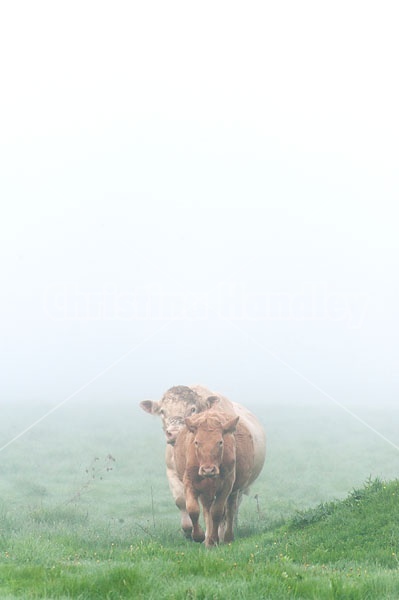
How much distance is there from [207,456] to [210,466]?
0.65 ft

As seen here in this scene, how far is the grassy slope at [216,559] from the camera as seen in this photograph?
26.4 ft

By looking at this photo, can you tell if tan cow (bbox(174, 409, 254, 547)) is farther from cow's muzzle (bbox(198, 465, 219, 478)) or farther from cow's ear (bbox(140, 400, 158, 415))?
cow's ear (bbox(140, 400, 158, 415))

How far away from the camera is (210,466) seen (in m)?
13.1

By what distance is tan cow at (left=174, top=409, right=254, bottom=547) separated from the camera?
43.6 ft

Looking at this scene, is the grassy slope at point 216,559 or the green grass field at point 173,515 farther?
the green grass field at point 173,515

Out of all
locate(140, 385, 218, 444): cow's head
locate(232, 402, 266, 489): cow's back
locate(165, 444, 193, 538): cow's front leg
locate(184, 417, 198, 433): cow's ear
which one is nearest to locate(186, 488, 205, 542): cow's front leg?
locate(184, 417, 198, 433): cow's ear

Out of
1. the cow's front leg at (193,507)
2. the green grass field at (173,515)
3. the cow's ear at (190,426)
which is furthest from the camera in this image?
the cow's ear at (190,426)

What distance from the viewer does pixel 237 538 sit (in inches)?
614

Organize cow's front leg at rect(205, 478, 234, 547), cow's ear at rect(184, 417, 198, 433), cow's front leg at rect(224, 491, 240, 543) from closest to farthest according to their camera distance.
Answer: cow's ear at rect(184, 417, 198, 433), cow's front leg at rect(205, 478, 234, 547), cow's front leg at rect(224, 491, 240, 543)

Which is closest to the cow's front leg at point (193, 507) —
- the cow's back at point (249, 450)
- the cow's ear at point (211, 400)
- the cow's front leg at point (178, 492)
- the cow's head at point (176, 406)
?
the cow's front leg at point (178, 492)

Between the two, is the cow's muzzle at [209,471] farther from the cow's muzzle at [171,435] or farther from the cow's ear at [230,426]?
the cow's muzzle at [171,435]

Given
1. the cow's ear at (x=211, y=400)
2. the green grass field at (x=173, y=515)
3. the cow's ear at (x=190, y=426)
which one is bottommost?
the green grass field at (x=173, y=515)

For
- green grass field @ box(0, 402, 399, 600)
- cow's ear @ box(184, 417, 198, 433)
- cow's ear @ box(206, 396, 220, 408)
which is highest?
cow's ear @ box(184, 417, 198, 433)

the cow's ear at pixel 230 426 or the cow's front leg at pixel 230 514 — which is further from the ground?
the cow's ear at pixel 230 426
